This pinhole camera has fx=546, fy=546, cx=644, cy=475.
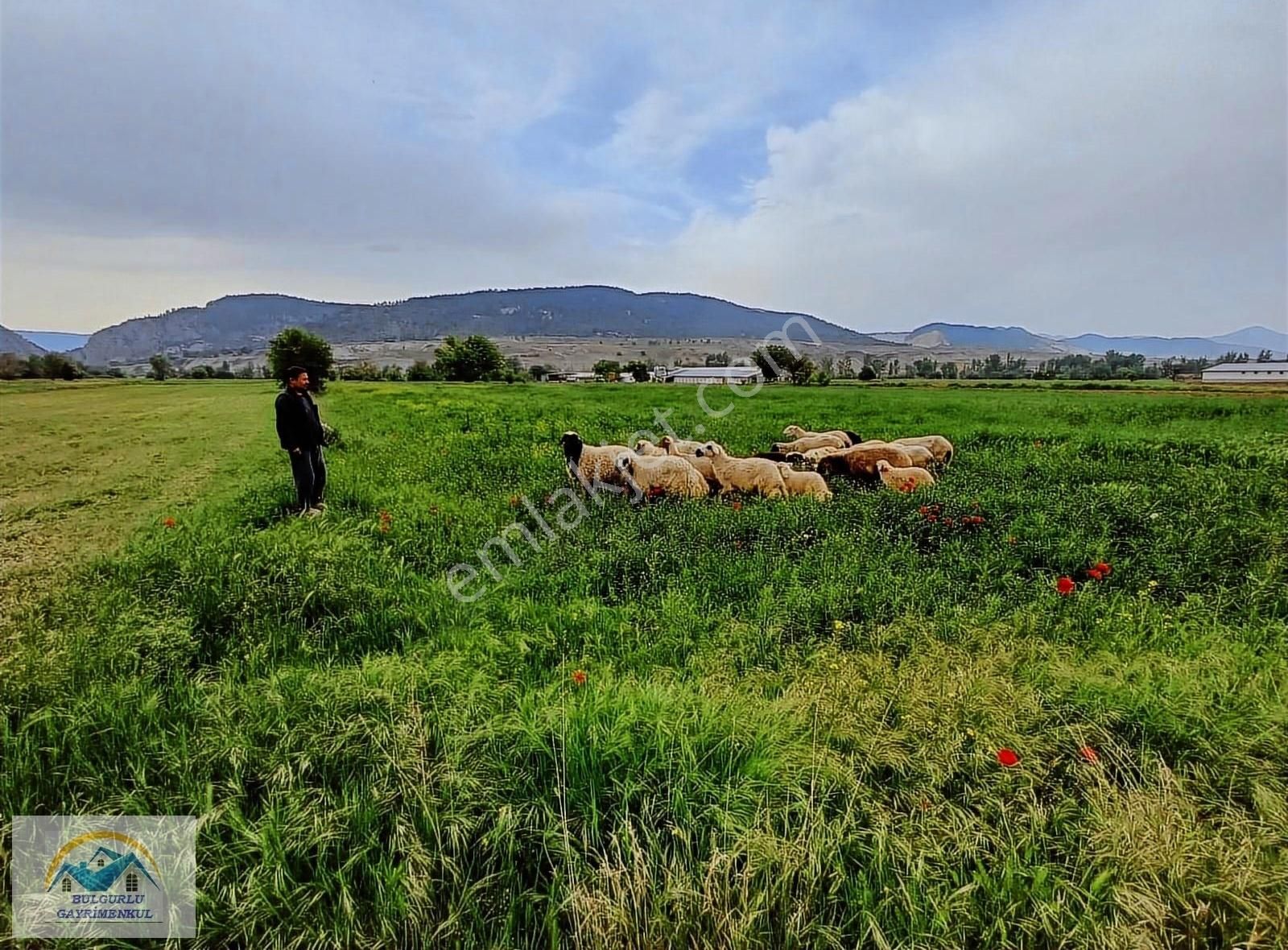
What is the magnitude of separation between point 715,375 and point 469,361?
22.5 feet

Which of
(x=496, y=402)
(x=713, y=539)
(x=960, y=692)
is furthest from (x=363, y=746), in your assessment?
(x=496, y=402)

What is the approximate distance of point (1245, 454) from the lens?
6.48 metres

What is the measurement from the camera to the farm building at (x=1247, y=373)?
9.42m

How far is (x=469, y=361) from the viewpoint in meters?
15.2

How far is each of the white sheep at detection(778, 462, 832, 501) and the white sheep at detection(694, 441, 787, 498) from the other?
7 centimetres

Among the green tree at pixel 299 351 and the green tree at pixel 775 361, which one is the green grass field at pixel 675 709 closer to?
the green tree at pixel 299 351

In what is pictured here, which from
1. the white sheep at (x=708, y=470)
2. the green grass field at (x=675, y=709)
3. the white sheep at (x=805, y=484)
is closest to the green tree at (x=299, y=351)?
the green grass field at (x=675, y=709)

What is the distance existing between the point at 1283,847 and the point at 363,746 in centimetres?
332

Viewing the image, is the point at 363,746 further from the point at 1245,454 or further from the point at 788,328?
the point at 1245,454

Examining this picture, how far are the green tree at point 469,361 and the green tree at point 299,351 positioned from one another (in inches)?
209

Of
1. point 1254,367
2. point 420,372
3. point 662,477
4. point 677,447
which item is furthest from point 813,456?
point 420,372

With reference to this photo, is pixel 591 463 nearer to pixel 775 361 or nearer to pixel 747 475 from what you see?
pixel 747 475

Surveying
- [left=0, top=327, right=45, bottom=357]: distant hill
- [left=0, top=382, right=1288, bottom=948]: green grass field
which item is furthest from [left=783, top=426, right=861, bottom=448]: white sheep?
[left=0, top=327, right=45, bottom=357]: distant hill

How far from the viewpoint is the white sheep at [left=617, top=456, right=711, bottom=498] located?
582 centimetres
